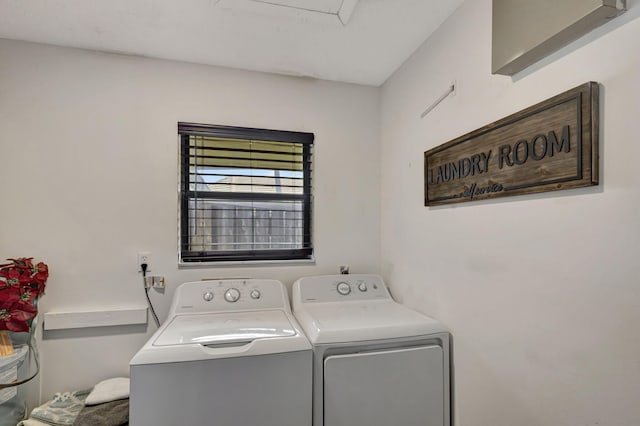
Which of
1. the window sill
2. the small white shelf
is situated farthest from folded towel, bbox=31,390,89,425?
the window sill

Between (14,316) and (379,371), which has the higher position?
(14,316)

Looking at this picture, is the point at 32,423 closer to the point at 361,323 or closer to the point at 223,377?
the point at 223,377

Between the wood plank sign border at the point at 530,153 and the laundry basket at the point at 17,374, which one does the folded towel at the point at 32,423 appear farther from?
the wood plank sign border at the point at 530,153

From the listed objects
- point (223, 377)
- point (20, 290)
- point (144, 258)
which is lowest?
point (223, 377)

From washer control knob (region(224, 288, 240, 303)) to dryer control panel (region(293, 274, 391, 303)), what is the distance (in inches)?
14.1

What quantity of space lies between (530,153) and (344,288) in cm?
132

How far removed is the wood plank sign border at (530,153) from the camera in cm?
97

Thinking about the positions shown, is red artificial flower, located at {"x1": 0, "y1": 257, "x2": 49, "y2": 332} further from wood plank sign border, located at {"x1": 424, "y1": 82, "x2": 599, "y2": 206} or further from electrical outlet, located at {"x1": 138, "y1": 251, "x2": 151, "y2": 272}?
wood plank sign border, located at {"x1": 424, "y1": 82, "x2": 599, "y2": 206}

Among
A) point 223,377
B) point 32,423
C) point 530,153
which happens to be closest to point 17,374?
point 32,423

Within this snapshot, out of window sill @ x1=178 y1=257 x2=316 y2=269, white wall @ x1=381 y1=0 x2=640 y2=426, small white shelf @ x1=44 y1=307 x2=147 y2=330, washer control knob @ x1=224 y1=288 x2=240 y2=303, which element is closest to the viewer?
white wall @ x1=381 y1=0 x2=640 y2=426

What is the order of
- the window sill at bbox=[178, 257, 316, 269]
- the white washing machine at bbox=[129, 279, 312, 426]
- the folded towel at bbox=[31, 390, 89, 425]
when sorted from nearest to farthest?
1. the white washing machine at bbox=[129, 279, 312, 426]
2. the folded towel at bbox=[31, 390, 89, 425]
3. the window sill at bbox=[178, 257, 316, 269]

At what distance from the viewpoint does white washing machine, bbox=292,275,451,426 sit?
1.45 meters

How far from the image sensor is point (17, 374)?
1638 mm

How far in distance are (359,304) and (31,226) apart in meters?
1.91
